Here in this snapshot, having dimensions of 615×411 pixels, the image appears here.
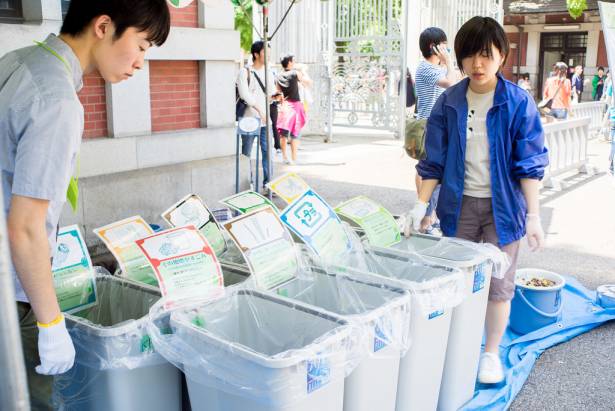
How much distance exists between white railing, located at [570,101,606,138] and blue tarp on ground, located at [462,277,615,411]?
1033 cm

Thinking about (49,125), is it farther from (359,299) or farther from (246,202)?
(246,202)

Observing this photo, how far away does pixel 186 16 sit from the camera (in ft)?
17.7

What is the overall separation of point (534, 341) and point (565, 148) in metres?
6.13

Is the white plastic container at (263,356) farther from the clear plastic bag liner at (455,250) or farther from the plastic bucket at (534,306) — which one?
the plastic bucket at (534,306)

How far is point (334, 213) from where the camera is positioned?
2893mm

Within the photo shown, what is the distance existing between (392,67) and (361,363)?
11.4 metres

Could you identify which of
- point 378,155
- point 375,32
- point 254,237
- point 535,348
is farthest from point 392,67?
point 254,237

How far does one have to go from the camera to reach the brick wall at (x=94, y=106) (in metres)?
4.79

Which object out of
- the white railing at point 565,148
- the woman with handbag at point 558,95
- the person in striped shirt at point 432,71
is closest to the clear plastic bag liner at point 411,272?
the person in striped shirt at point 432,71

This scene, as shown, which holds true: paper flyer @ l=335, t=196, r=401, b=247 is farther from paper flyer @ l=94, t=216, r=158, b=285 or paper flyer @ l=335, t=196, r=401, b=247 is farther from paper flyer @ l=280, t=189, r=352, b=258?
paper flyer @ l=94, t=216, r=158, b=285

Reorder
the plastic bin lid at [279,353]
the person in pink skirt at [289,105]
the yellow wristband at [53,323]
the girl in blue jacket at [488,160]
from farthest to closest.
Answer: the person in pink skirt at [289,105] → the girl in blue jacket at [488,160] → the plastic bin lid at [279,353] → the yellow wristband at [53,323]

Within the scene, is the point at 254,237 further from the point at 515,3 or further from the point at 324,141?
the point at 515,3

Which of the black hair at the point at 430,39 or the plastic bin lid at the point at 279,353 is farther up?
the black hair at the point at 430,39

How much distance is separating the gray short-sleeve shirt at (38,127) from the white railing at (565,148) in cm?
769
